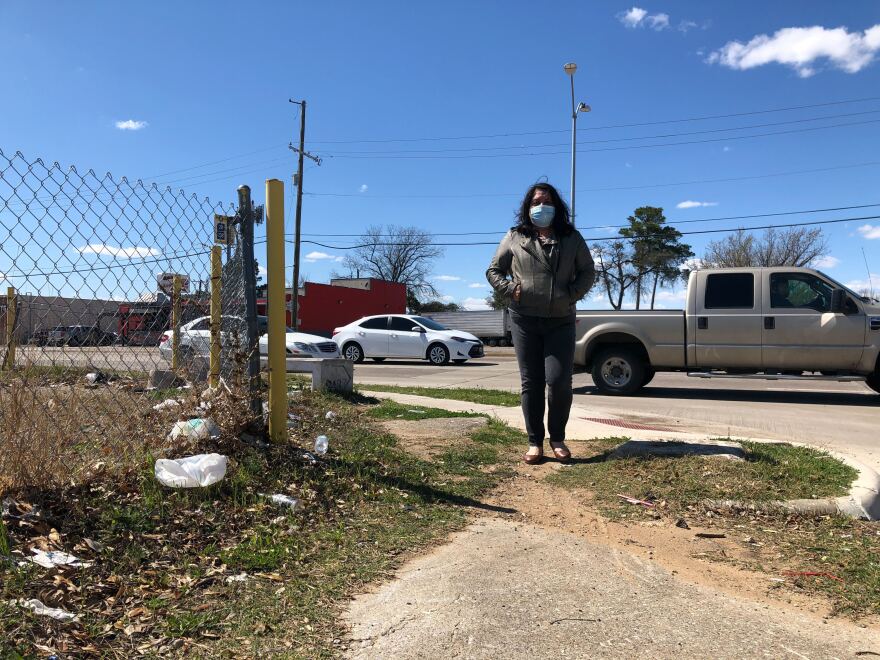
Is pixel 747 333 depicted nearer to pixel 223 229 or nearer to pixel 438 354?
pixel 223 229

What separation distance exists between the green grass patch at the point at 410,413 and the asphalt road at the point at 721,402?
1.77m

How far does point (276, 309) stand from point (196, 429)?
3.05 feet

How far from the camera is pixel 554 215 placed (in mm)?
5004

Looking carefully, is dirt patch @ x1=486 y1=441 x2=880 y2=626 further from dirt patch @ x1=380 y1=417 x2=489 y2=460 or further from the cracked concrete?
dirt patch @ x1=380 y1=417 x2=489 y2=460

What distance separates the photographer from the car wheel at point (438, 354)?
19.2m

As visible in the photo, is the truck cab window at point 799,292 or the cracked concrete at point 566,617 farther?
the truck cab window at point 799,292

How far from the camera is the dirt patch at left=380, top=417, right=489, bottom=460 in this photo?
5380 mm

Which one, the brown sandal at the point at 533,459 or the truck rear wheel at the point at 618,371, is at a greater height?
the truck rear wheel at the point at 618,371

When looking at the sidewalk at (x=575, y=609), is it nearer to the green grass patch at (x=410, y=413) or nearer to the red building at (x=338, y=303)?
the green grass patch at (x=410, y=413)

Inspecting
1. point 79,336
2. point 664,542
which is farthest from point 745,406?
point 79,336

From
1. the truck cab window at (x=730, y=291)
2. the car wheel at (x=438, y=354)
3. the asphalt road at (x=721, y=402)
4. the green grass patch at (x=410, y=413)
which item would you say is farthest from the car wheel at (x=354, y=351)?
the green grass patch at (x=410, y=413)

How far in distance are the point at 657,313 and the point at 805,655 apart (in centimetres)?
855

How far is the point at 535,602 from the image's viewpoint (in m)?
2.67

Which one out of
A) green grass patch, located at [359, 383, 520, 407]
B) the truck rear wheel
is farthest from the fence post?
the truck rear wheel
